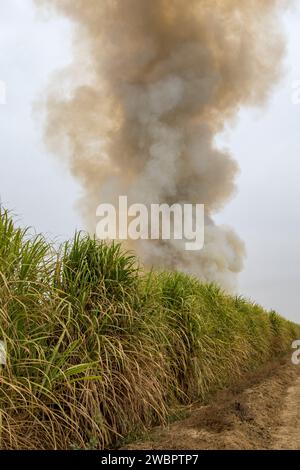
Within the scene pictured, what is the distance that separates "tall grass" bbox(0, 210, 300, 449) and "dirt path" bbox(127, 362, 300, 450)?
297 mm

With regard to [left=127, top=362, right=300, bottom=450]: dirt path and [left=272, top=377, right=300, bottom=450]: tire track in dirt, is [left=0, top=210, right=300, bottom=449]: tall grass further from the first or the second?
[left=272, top=377, right=300, bottom=450]: tire track in dirt

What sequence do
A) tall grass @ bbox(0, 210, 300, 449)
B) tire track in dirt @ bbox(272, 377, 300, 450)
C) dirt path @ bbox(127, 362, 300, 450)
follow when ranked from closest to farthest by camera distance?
tall grass @ bbox(0, 210, 300, 449) < dirt path @ bbox(127, 362, 300, 450) < tire track in dirt @ bbox(272, 377, 300, 450)

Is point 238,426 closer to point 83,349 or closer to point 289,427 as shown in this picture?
point 289,427

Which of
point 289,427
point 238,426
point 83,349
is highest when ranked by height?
point 83,349

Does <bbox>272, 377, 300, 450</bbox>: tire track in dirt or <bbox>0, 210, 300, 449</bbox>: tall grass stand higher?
<bbox>0, 210, 300, 449</bbox>: tall grass

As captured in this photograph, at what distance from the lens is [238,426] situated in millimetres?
3943

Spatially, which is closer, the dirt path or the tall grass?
the tall grass

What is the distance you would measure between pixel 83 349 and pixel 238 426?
1.53 metres

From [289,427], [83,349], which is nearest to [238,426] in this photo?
[289,427]

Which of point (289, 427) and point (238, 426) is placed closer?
point (238, 426)

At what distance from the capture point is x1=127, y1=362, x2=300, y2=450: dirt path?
344cm

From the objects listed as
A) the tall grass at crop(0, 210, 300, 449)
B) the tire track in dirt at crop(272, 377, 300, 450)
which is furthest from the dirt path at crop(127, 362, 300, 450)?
the tall grass at crop(0, 210, 300, 449)

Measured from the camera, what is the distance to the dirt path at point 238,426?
11.3ft
